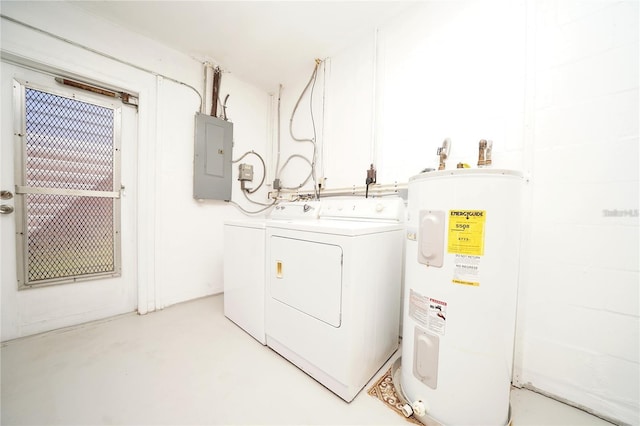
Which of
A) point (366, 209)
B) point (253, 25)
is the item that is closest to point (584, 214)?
point (366, 209)

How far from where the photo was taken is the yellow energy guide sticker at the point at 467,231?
2.85 feet

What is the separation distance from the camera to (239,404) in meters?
1.09

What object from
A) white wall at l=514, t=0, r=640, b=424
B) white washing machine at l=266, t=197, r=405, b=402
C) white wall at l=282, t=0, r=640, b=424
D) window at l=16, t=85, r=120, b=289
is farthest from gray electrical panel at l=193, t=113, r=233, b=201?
white wall at l=514, t=0, r=640, b=424

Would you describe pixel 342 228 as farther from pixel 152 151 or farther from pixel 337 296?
pixel 152 151

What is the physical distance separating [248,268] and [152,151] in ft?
4.86

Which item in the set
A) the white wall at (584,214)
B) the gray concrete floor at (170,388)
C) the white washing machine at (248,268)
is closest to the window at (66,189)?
the gray concrete floor at (170,388)

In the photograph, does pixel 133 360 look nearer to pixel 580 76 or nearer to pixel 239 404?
pixel 239 404

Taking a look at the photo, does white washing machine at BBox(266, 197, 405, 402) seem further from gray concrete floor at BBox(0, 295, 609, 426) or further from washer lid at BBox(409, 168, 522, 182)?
washer lid at BBox(409, 168, 522, 182)

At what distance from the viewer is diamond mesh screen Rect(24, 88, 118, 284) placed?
164 centimetres

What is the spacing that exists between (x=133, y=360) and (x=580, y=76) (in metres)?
3.01

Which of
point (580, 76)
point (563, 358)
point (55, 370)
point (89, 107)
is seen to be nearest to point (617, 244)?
point (563, 358)

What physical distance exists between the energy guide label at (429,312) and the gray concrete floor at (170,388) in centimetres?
47

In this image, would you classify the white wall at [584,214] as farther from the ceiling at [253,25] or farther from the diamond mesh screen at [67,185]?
the diamond mesh screen at [67,185]

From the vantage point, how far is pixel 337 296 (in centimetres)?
110
